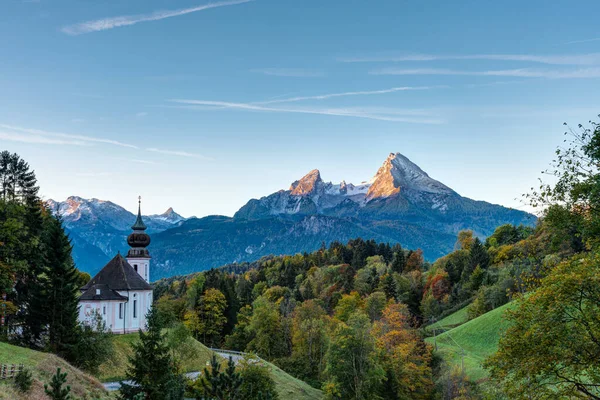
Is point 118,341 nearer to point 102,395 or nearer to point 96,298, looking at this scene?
point 96,298

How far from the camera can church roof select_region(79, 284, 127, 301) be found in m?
64.9

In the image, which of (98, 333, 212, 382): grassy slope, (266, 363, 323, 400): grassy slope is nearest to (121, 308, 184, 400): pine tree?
(98, 333, 212, 382): grassy slope

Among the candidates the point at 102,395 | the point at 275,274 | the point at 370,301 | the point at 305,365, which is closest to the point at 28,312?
the point at 102,395

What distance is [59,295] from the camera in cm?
4719

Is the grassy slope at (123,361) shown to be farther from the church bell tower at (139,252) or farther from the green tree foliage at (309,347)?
the church bell tower at (139,252)

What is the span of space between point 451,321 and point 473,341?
77.0ft

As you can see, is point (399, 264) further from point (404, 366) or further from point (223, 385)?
point (223, 385)

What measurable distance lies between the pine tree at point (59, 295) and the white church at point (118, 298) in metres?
14.7

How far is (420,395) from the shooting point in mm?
61438

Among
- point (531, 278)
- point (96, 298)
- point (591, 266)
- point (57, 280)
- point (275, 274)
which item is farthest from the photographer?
point (275, 274)

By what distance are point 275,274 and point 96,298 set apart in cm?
10387

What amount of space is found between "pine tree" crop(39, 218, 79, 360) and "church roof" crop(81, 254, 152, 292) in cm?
1973

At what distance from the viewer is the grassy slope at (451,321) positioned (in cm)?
9102

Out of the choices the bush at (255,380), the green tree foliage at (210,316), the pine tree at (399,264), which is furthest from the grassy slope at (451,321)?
the bush at (255,380)
